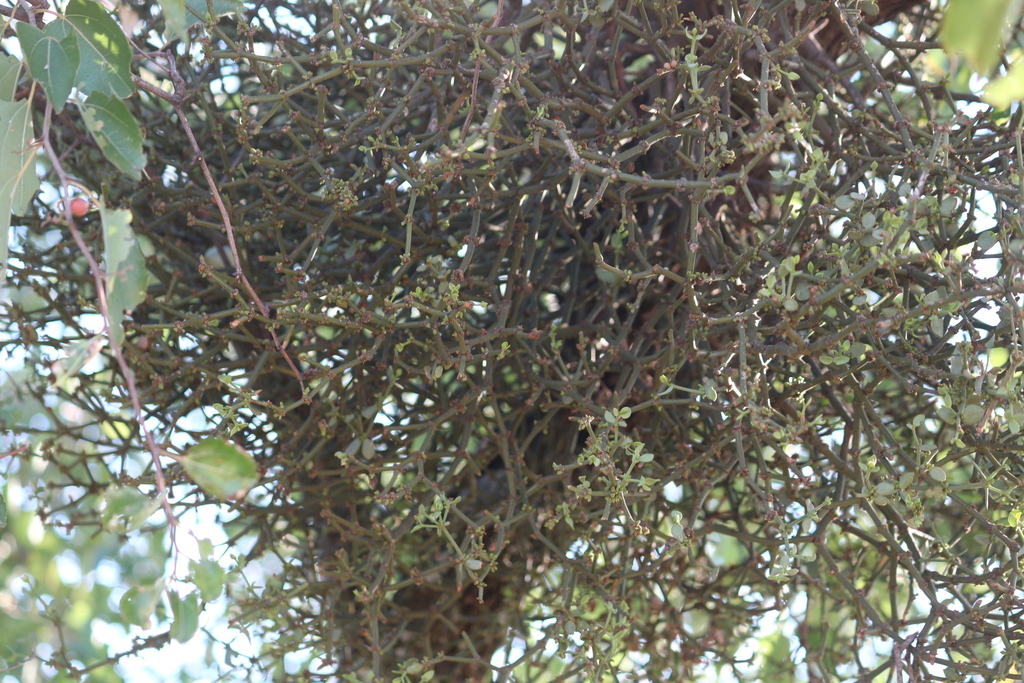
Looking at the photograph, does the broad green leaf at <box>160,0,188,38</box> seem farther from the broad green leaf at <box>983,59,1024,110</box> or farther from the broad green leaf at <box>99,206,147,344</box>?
the broad green leaf at <box>983,59,1024,110</box>

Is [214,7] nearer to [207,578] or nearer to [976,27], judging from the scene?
[207,578]

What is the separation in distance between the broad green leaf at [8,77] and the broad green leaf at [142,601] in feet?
1.23

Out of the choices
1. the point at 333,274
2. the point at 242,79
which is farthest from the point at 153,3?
the point at 333,274

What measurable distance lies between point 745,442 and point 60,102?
0.58 m

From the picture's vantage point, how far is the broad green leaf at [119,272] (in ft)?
1.48

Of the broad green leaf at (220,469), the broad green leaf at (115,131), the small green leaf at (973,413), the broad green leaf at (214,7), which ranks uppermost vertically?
the broad green leaf at (214,7)

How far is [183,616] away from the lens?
50cm

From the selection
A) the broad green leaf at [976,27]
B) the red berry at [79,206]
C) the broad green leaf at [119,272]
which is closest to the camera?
the broad green leaf at [976,27]

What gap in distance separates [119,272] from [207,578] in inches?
7.2

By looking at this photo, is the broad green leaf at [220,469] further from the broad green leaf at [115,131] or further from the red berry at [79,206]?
the red berry at [79,206]

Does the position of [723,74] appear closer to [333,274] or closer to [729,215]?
[729,215]

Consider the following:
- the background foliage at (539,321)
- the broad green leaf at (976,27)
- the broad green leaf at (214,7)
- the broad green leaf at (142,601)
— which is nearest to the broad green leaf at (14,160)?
the background foliage at (539,321)

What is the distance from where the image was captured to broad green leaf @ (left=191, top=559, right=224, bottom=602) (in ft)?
1.63

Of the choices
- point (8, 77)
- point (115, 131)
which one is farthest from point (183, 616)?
point (8, 77)
